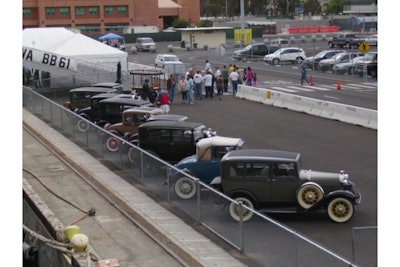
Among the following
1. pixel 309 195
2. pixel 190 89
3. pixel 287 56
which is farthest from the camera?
pixel 287 56

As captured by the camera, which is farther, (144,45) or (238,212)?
(144,45)

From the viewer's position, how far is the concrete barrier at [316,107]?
27.5m

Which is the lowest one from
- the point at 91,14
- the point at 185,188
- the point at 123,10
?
the point at 185,188

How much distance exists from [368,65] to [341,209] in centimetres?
3299

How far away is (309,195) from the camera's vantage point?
50.5 ft

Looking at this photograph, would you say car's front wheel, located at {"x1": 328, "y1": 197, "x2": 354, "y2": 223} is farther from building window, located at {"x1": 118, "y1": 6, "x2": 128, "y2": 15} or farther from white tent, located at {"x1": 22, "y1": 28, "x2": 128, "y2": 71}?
building window, located at {"x1": 118, "y1": 6, "x2": 128, "y2": 15}

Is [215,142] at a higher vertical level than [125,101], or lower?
lower

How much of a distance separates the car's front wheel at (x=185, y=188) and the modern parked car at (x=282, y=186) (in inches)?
29.9

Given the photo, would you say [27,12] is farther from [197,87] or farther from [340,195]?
[340,195]

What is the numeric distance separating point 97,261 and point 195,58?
5757 cm

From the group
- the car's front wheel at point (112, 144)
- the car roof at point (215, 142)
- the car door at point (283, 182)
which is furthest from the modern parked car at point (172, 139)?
the car door at point (283, 182)

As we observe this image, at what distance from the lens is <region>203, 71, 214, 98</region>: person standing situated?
121 feet

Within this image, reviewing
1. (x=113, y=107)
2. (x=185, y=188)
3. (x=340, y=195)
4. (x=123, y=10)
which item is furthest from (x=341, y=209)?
(x=123, y=10)

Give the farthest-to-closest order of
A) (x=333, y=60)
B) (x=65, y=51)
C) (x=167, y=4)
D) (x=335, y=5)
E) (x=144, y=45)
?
(x=335, y=5) → (x=167, y=4) → (x=144, y=45) → (x=333, y=60) → (x=65, y=51)
